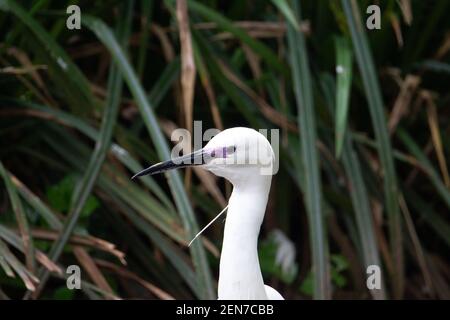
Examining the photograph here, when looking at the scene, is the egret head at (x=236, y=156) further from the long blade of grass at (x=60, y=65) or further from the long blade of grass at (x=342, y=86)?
the long blade of grass at (x=60, y=65)

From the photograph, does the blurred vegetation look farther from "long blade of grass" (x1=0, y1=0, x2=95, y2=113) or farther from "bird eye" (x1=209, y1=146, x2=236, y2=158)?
"bird eye" (x1=209, y1=146, x2=236, y2=158)

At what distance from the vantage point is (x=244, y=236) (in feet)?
6.39

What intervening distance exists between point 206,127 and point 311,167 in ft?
2.03

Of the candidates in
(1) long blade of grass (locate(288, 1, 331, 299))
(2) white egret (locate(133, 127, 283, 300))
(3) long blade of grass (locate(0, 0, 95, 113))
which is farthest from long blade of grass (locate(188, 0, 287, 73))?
(2) white egret (locate(133, 127, 283, 300))

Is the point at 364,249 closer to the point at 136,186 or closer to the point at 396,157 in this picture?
the point at 396,157

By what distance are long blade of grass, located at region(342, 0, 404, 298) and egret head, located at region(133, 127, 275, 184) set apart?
38.7 inches

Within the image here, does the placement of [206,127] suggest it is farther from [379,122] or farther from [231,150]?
[231,150]

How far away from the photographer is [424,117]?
3.41m

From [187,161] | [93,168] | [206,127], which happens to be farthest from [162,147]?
[187,161]

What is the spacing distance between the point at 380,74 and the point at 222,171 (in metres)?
1.64

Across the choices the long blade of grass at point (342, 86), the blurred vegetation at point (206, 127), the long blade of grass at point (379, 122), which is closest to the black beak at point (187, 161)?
the blurred vegetation at point (206, 127)

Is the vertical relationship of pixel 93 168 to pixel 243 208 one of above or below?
above

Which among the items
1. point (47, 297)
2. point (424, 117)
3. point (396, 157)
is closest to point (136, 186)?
point (47, 297)

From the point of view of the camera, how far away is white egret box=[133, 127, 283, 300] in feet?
6.20
